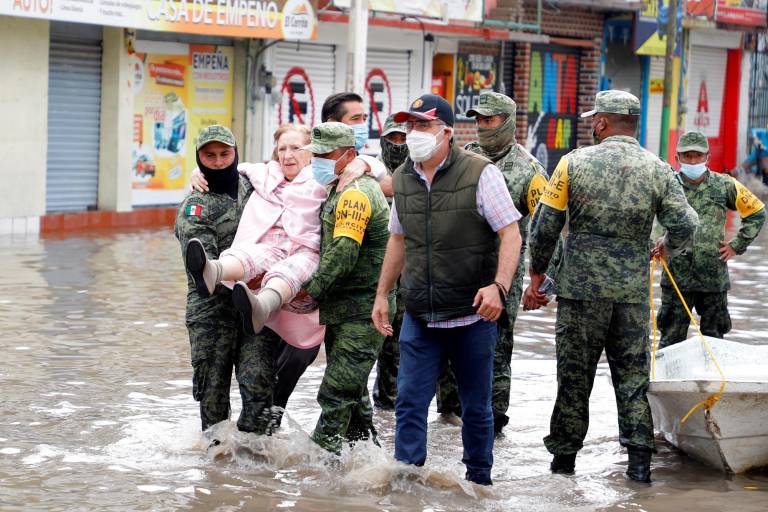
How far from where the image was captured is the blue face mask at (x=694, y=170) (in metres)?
8.98

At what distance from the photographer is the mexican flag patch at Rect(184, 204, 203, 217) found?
6836 millimetres

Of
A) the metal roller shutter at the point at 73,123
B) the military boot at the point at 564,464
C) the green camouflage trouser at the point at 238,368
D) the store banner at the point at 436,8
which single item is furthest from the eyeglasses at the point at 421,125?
the store banner at the point at 436,8

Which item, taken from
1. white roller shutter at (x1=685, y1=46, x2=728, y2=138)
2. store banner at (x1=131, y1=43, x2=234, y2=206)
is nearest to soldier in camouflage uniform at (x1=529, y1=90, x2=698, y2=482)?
store banner at (x1=131, y1=43, x2=234, y2=206)

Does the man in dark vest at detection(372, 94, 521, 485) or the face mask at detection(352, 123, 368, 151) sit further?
the face mask at detection(352, 123, 368, 151)

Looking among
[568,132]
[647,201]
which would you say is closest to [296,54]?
[568,132]

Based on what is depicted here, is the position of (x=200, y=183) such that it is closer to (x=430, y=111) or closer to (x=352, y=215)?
(x=352, y=215)

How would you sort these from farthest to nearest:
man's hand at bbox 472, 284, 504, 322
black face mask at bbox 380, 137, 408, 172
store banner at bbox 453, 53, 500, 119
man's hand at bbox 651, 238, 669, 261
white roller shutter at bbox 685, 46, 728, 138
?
white roller shutter at bbox 685, 46, 728, 138, store banner at bbox 453, 53, 500, 119, black face mask at bbox 380, 137, 408, 172, man's hand at bbox 651, 238, 669, 261, man's hand at bbox 472, 284, 504, 322

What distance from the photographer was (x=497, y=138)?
7.75 metres

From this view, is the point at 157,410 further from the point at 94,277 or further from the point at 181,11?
the point at 181,11

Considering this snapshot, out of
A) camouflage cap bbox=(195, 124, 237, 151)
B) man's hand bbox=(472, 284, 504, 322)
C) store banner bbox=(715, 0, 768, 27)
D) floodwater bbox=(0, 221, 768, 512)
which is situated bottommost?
floodwater bbox=(0, 221, 768, 512)

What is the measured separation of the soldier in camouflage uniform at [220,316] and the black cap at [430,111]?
1.02 metres

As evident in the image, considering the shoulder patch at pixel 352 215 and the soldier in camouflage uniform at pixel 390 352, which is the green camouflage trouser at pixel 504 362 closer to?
the soldier in camouflage uniform at pixel 390 352

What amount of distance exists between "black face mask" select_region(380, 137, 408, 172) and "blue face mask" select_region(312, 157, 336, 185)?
131 cm

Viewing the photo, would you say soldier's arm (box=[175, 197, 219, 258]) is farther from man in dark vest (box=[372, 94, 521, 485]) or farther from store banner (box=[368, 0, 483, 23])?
store banner (box=[368, 0, 483, 23])
